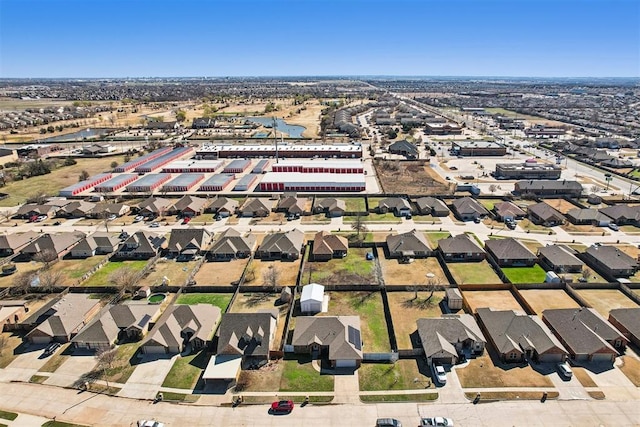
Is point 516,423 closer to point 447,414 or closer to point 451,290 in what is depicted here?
point 447,414

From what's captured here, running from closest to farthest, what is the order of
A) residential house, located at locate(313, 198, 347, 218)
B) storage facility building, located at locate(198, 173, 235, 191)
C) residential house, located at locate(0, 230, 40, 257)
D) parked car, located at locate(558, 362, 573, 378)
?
parked car, located at locate(558, 362, 573, 378) < residential house, located at locate(0, 230, 40, 257) < residential house, located at locate(313, 198, 347, 218) < storage facility building, located at locate(198, 173, 235, 191)

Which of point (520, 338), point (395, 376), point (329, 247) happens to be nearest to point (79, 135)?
point (329, 247)

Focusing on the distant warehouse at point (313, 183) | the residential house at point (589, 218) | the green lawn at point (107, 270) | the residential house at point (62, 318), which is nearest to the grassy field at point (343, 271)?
the green lawn at point (107, 270)

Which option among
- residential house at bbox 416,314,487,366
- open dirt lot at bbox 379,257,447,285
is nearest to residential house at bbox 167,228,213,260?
open dirt lot at bbox 379,257,447,285

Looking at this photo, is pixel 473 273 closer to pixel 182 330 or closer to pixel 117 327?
pixel 182 330

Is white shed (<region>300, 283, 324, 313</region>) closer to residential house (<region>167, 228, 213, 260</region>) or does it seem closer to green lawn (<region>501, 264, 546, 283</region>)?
residential house (<region>167, 228, 213, 260</region>)

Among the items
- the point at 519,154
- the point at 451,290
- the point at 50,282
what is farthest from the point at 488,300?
the point at 519,154
